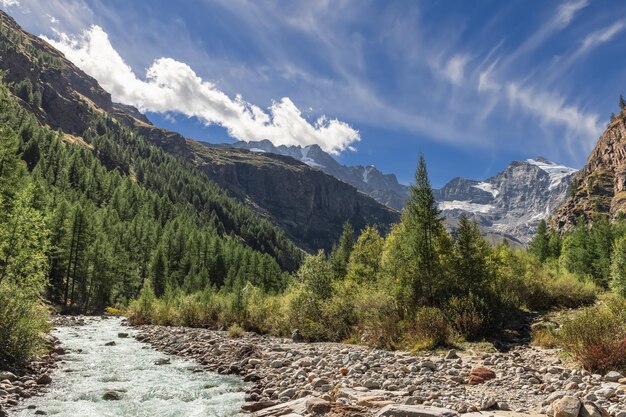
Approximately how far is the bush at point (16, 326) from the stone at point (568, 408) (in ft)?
66.1

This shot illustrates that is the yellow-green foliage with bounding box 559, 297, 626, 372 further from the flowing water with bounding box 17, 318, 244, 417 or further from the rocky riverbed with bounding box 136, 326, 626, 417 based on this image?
the flowing water with bounding box 17, 318, 244, 417

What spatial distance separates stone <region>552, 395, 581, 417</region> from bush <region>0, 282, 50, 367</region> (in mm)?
20150

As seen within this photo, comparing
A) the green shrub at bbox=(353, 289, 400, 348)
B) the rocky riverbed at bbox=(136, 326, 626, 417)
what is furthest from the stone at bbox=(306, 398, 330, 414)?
the green shrub at bbox=(353, 289, 400, 348)

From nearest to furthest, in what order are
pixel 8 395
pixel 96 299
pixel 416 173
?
pixel 8 395, pixel 416 173, pixel 96 299

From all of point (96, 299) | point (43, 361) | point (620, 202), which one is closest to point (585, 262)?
point (43, 361)

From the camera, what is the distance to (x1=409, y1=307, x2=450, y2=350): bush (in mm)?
20900

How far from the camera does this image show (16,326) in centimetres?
1736

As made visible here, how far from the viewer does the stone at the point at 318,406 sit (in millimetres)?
11196

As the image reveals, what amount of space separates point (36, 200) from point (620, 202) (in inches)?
8536

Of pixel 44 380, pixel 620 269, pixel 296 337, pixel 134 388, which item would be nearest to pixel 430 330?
pixel 296 337

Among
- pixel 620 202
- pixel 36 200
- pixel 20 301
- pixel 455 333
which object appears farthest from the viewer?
pixel 620 202

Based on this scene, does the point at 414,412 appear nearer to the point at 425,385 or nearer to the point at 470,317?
the point at 425,385

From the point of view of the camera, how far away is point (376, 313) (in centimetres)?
2684

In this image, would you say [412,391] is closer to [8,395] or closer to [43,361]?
[8,395]
